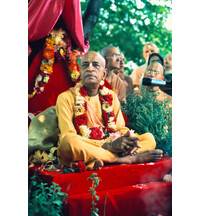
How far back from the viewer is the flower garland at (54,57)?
291 centimetres

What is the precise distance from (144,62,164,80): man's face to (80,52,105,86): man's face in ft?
0.85

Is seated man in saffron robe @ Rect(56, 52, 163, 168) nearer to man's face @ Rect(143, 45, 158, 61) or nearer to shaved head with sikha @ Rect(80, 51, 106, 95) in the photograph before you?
shaved head with sikha @ Rect(80, 51, 106, 95)

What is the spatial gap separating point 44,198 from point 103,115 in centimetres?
52

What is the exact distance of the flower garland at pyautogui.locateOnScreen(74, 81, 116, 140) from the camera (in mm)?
2934

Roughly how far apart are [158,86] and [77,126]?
49 cm

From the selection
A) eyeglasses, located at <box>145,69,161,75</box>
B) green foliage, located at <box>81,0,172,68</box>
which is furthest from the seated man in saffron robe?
eyeglasses, located at <box>145,69,161,75</box>

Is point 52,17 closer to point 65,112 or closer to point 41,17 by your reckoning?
point 41,17

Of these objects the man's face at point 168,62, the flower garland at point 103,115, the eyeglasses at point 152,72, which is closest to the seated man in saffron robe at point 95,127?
the flower garland at point 103,115

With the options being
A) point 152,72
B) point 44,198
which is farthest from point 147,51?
point 44,198

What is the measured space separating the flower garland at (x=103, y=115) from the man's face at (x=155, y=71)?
0.79 ft

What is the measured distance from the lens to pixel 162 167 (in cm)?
303

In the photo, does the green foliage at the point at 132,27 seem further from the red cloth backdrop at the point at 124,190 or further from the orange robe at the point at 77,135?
the red cloth backdrop at the point at 124,190

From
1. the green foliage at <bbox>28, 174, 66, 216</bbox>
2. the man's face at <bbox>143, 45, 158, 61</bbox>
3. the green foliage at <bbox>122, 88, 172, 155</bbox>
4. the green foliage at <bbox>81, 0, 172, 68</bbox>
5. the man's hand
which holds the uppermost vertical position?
the green foliage at <bbox>81, 0, 172, 68</bbox>

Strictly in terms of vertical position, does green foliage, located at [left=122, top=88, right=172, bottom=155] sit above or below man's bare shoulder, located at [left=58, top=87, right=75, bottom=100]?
below
